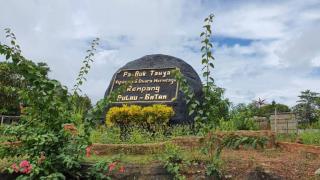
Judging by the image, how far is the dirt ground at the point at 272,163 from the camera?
643 cm

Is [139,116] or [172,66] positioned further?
[172,66]

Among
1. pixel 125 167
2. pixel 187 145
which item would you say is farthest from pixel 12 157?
pixel 187 145

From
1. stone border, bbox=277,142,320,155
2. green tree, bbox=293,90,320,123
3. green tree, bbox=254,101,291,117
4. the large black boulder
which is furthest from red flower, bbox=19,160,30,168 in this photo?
green tree, bbox=293,90,320,123

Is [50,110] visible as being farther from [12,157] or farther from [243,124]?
[243,124]

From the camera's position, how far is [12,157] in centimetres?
→ 637

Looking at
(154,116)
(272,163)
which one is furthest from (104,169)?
(154,116)

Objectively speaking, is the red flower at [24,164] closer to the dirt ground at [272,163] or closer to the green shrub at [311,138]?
the dirt ground at [272,163]

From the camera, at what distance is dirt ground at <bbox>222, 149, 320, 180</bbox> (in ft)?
21.1

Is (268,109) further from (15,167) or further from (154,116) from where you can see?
(15,167)

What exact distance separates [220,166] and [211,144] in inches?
11.8

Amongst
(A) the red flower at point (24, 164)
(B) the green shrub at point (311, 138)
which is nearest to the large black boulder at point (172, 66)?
(B) the green shrub at point (311, 138)

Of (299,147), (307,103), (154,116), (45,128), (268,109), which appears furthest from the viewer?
(307,103)

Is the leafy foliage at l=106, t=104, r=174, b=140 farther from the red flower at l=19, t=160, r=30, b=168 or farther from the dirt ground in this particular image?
the red flower at l=19, t=160, r=30, b=168

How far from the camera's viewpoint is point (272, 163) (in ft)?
22.7
